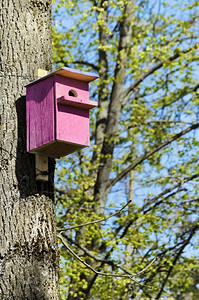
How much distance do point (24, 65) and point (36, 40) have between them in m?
0.18

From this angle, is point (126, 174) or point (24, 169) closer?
point (24, 169)

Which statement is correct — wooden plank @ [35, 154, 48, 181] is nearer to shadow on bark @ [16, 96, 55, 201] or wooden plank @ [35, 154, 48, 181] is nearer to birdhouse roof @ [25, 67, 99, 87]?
shadow on bark @ [16, 96, 55, 201]

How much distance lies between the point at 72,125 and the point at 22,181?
47 cm

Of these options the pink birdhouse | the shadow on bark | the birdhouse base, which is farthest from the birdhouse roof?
the birdhouse base

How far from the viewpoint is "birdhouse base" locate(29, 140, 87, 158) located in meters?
2.97

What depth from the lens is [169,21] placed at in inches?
414

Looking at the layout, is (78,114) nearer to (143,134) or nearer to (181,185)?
(181,185)

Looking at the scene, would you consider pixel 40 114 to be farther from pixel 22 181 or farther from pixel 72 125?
pixel 22 181

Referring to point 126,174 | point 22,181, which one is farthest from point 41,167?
point 126,174

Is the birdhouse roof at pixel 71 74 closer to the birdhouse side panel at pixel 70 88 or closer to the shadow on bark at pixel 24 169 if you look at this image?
the birdhouse side panel at pixel 70 88

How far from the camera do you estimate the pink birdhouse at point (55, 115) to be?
2.97 metres

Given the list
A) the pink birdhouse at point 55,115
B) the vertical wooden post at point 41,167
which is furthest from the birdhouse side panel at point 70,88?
the vertical wooden post at point 41,167

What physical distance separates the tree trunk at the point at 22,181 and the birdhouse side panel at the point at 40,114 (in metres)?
0.05

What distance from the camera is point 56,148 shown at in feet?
10.0
